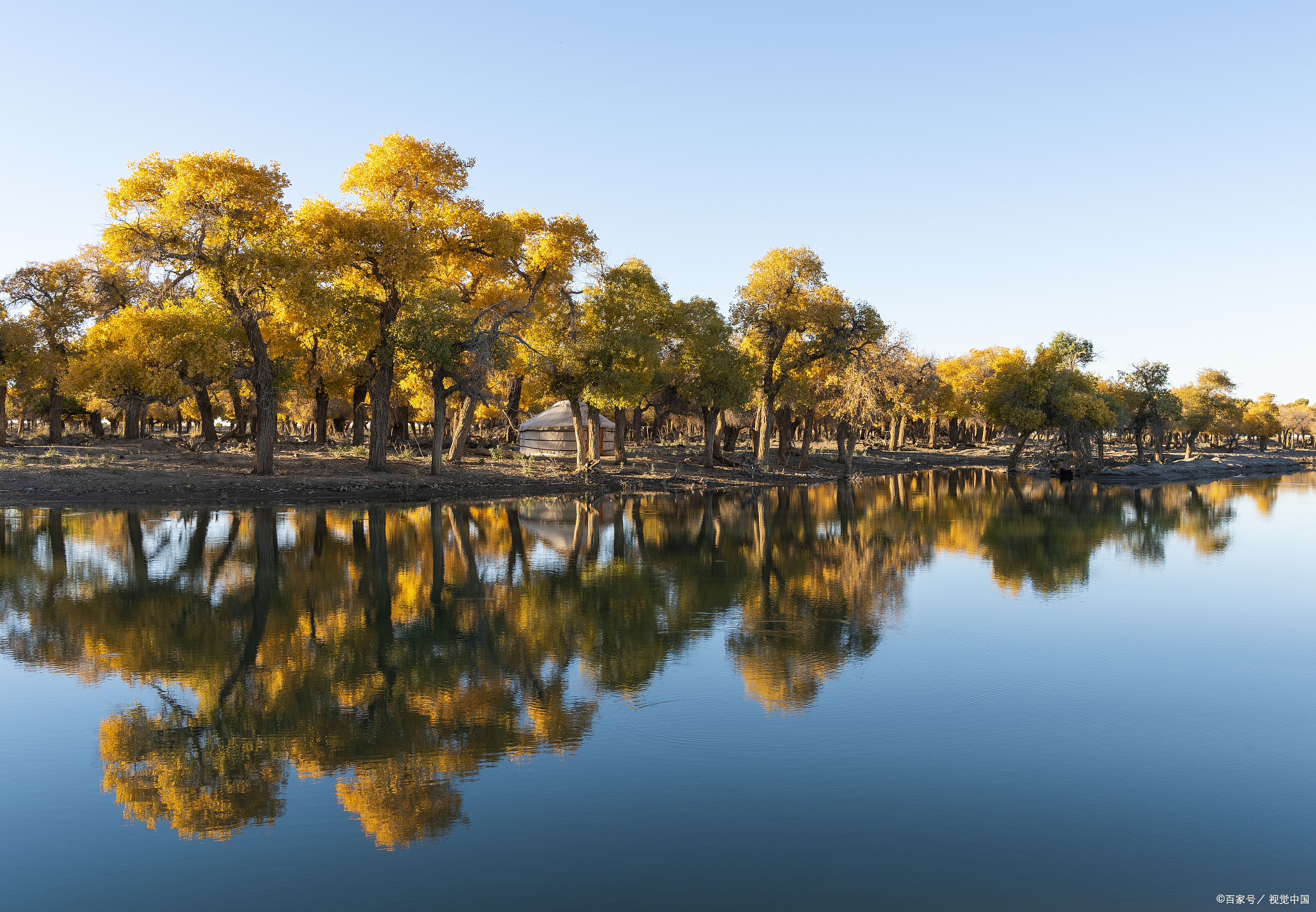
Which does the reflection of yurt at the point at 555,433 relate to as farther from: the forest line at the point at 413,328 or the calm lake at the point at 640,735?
the calm lake at the point at 640,735

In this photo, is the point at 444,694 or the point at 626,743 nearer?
the point at 626,743

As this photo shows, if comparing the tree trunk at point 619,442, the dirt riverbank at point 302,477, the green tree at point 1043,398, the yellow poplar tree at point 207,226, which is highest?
the yellow poplar tree at point 207,226

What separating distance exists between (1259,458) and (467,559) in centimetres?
10351

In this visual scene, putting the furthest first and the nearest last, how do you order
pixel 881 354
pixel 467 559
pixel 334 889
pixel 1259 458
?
pixel 1259 458, pixel 881 354, pixel 467 559, pixel 334 889

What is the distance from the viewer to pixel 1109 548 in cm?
2427

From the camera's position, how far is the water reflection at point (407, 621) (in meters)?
7.83

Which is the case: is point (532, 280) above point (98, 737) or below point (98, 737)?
above

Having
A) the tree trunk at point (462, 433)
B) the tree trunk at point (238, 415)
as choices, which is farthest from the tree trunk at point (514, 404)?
the tree trunk at point (238, 415)

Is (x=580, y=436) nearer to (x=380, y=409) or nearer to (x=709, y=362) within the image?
(x=709, y=362)

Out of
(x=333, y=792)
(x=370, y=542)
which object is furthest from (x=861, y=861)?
(x=370, y=542)

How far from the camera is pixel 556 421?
62.9m

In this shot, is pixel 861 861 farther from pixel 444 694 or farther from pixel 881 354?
pixel 881 354

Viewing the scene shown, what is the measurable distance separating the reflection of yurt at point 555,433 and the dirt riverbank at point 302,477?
7.79 m

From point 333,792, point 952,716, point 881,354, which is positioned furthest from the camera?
point 881,354
